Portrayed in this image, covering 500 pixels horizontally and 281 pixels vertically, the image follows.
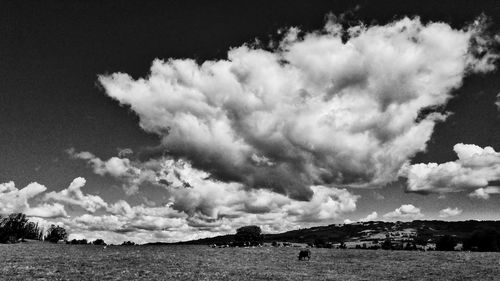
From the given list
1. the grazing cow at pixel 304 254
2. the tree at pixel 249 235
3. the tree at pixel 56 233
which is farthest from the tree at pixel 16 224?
the grazing cow at pixel 304 254

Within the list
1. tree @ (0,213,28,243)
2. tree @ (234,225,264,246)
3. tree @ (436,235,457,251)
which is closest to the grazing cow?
tree @ (234,225,264,246)

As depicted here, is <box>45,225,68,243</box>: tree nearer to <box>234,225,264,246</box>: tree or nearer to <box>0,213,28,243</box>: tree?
<box>0,213,28,243</box>: tree

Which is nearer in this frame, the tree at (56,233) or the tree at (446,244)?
the tree at (446,244)

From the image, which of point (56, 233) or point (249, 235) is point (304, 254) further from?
point (56, 233)

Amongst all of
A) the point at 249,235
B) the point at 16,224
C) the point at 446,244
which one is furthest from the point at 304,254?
the point at 16,224

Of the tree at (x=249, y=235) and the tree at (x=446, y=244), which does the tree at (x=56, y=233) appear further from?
the tree at (x=446, y=244)

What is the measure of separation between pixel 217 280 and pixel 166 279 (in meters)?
3.97

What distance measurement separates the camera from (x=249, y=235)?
120 meters

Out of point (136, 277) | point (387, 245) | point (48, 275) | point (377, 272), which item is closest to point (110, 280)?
point (136, 277)

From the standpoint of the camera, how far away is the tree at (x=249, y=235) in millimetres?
115050

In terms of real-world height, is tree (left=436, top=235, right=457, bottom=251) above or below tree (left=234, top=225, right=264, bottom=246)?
below

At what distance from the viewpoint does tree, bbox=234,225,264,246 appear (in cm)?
11505

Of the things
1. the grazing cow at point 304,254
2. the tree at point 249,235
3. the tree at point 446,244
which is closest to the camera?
the grazing cow at point 304,254

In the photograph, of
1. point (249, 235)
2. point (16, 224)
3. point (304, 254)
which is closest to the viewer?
point (304, 254)
